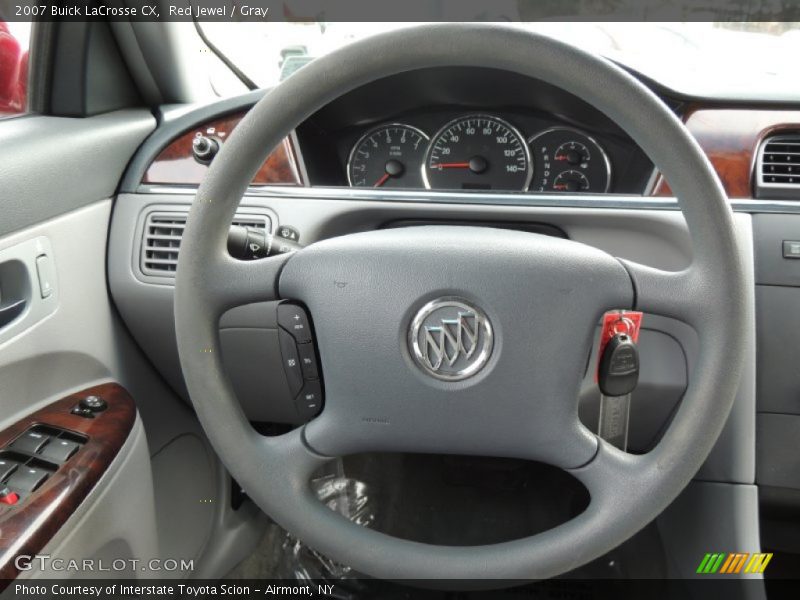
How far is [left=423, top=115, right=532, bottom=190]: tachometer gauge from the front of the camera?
149cm

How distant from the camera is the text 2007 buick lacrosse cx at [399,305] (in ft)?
2.58

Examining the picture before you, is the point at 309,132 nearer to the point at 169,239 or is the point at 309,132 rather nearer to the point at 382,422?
the point at 169,239

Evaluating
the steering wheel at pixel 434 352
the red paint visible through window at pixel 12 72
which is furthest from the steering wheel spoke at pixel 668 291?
the red paint visible through window at pixel 12 72

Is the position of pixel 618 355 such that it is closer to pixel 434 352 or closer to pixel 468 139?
pixel 434 352

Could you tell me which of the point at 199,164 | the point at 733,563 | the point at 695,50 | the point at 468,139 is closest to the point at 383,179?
the point at 468,139

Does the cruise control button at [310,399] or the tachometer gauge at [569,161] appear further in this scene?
the tachometer gauge at [569,161]

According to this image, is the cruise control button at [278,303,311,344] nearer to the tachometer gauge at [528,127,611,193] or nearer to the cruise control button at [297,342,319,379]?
the cruise control button at [297,342,319,379]

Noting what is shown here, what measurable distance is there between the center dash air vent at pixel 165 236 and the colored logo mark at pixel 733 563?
3.47ft

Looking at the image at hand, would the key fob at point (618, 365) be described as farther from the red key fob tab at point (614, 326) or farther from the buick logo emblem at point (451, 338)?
the buick logo emblem at point (451, 338)

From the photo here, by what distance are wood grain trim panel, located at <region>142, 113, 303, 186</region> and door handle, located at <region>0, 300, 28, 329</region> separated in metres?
0.41

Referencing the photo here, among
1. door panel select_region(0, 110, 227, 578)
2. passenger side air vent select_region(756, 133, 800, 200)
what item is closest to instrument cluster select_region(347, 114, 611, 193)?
passenger side air vent select_region(756, 133, 800, 200)

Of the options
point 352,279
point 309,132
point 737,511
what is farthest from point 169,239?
point 737,511

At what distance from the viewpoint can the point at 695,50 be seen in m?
1.37

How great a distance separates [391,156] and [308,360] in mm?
789
